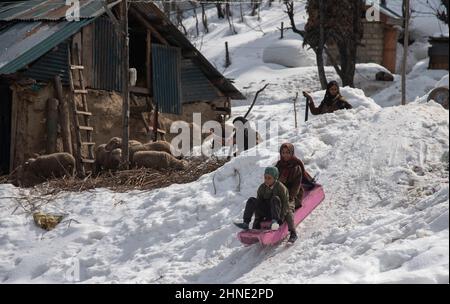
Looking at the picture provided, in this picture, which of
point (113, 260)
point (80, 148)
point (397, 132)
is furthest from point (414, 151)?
point (80, 148)

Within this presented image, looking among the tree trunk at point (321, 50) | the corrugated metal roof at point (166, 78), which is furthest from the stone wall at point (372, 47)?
the corrugated metal roof at point (166, 78)

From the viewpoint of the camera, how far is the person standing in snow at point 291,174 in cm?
→ 1066

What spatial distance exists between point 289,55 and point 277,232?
26.6m

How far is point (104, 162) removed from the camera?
15633 mm

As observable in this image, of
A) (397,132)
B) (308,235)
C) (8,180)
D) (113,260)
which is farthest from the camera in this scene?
(8,180)

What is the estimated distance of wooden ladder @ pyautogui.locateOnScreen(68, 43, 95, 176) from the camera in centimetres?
1702

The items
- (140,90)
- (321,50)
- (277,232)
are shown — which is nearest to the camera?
(277,232)

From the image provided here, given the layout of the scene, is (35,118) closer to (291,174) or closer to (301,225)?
(291,174)

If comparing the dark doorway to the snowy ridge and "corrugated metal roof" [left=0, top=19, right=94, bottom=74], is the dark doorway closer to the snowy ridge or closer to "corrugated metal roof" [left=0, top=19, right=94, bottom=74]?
"corrugated metal roof" [left=0, top=19, right=94, bottom=74]

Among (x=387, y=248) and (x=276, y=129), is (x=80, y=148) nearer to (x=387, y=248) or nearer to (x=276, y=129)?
(x=276, y=129)

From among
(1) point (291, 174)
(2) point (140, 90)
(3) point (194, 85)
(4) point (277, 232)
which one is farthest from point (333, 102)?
(3) point (194, 85)

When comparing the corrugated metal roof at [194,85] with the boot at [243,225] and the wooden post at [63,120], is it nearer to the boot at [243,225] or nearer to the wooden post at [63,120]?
the wooden post at [63,120]
